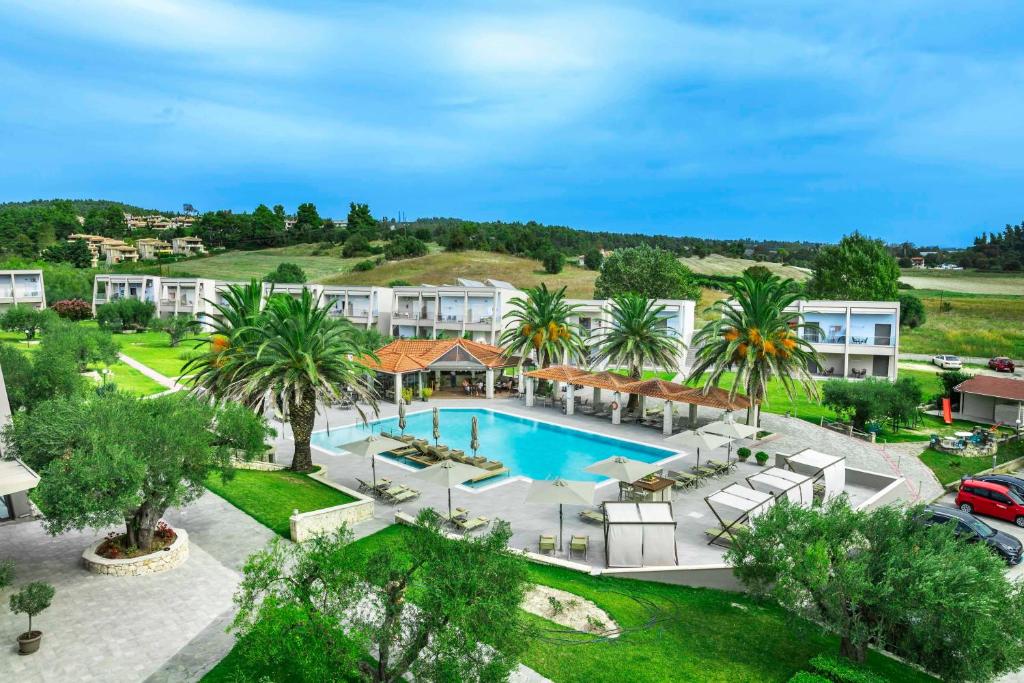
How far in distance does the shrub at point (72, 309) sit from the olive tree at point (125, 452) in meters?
64.2

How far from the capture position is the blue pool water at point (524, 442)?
86.9 ft

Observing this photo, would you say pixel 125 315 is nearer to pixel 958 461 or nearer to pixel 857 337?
pixel 857 337

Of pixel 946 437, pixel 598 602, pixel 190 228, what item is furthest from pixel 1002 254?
pixel 190 228

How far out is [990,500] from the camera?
2116 cm

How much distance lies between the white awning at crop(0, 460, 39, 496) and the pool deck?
9096 mm

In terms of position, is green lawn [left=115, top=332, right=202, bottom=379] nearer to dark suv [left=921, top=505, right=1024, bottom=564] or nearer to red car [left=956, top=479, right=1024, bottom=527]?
dark suv [left=921, top=505, right=1024, bottom=564]

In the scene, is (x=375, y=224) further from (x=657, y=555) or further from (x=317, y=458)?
(x=657, y=555)

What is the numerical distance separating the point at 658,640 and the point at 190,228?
159m

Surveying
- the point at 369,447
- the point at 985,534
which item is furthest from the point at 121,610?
the point at 985,534

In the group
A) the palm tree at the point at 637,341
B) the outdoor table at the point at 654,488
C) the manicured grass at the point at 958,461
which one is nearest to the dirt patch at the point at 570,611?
the outdoor table at the point at 654,488

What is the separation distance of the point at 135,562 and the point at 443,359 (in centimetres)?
2545

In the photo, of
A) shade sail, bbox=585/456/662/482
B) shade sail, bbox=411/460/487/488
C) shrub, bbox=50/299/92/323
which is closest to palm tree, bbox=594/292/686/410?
shade sail, bbox=585/456/662/482

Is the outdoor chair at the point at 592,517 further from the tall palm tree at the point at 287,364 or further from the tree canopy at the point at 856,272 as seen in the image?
the tree canopy at the point at 856,272

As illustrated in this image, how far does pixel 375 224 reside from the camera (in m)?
160
